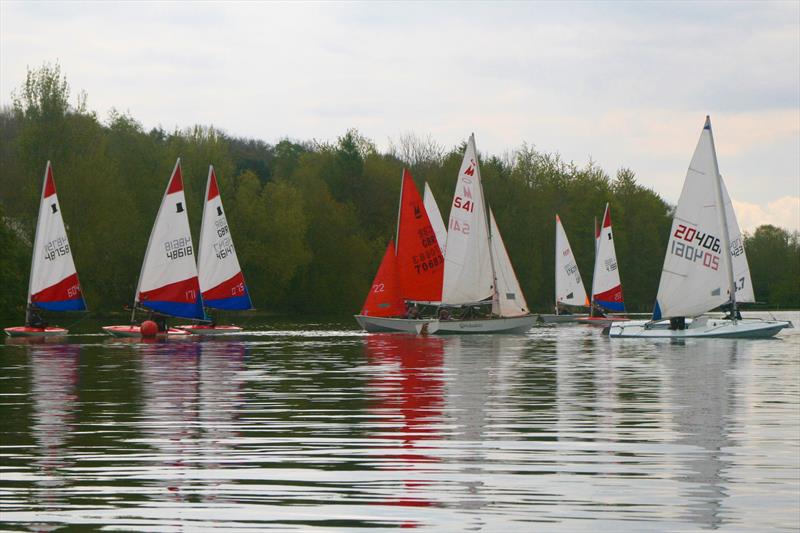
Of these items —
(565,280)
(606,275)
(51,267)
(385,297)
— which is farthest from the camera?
(565,280)

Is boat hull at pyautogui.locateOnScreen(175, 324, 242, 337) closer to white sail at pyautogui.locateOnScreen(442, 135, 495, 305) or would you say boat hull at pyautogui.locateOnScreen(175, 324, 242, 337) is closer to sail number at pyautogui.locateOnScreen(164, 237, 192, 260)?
sail number at pyautogui.locateOnScreen(164, 237, 192, 260)

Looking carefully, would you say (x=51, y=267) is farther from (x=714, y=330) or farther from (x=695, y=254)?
(x=714, y=330)

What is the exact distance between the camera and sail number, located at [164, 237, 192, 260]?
5994 centimetres

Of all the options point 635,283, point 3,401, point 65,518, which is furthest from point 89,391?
point 635,283

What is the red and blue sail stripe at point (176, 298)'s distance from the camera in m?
59.8

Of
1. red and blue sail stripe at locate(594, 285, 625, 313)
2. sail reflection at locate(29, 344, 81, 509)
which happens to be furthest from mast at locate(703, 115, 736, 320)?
red and blue sail stripe at locate(594, 285, 625, 313)

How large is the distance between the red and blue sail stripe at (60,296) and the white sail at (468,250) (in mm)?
18263

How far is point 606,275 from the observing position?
93188mm

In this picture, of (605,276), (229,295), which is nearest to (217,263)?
(229,295)

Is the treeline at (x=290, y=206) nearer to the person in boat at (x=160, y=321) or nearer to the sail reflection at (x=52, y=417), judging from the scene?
the person in boat at (x=160, y=321)

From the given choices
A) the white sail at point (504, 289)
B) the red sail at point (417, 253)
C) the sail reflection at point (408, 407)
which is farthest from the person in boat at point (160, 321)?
the white sail at point (504, 289)

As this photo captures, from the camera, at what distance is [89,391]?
2927 cm

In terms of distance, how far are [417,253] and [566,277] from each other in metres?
33.4

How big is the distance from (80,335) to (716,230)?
31156 mm
